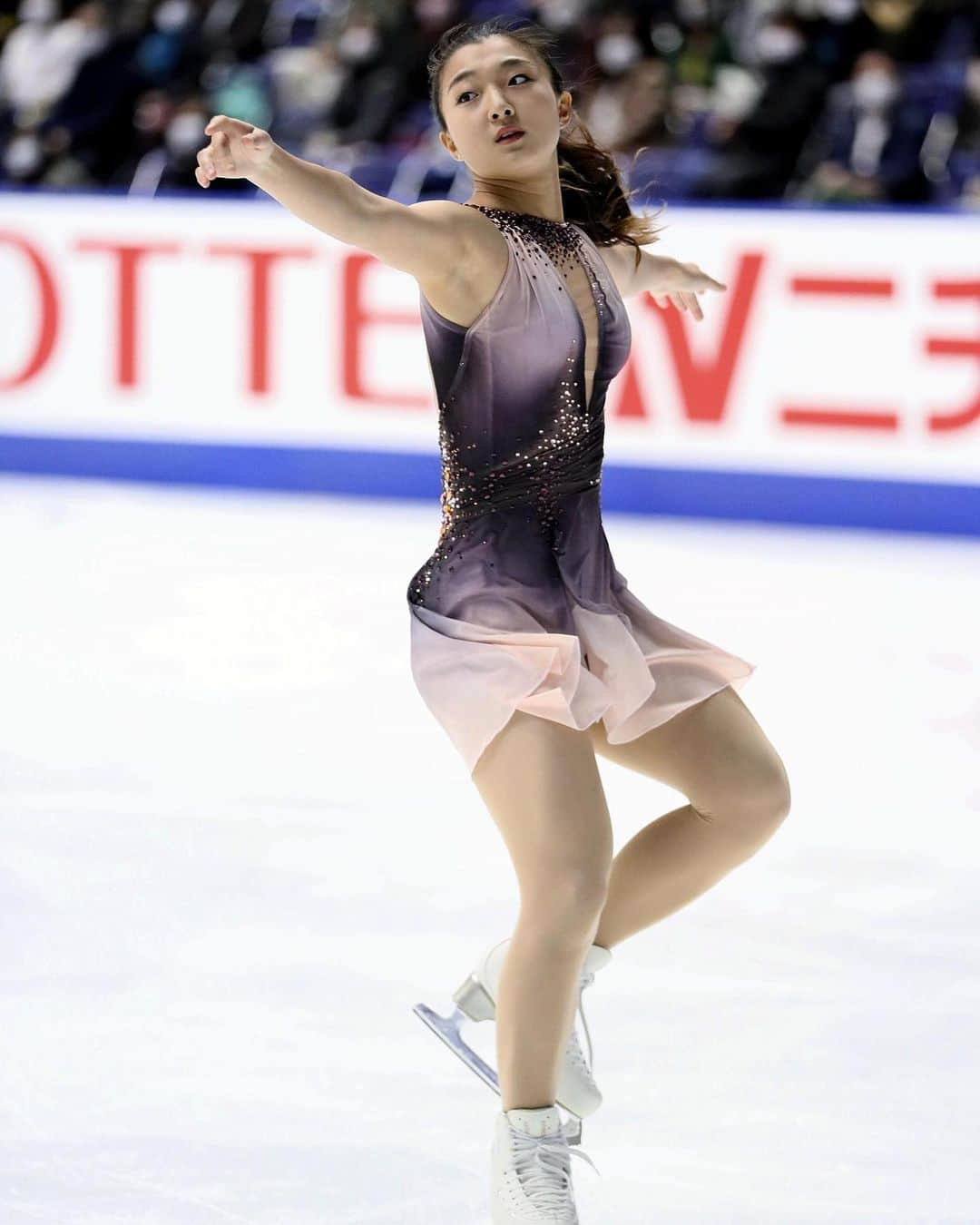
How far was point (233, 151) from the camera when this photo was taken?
227 cm

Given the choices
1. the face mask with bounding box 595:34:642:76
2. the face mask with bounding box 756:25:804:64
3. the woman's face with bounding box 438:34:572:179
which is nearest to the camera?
the woman's face with bounding box 438:34:572:179

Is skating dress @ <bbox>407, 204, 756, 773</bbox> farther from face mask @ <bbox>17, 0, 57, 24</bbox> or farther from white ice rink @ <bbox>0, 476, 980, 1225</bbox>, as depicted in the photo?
face mask @ <bbox>17, 0, 57, 24</bbox>

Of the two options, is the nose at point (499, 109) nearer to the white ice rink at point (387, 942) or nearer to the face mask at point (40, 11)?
the white ice rink at point (387, 942)

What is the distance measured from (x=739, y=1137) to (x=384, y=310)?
242 inches

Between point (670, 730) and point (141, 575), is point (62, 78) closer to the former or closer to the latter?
point (141, 575)

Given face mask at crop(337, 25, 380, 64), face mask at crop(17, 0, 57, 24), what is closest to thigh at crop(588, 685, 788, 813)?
face mask at crop(337, 25, 380, 64)

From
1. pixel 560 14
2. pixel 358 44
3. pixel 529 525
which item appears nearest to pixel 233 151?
pixel 529 525

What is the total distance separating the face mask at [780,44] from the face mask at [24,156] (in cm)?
371

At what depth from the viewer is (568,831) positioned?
7.70ft

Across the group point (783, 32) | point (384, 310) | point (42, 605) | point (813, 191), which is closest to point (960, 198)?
point (813, 191)

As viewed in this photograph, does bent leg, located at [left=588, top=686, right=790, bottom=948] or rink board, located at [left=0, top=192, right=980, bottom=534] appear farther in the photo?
rink board, located at [left=0, top=192, right=980, bottom=534]

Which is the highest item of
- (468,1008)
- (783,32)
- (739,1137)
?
(783,32)

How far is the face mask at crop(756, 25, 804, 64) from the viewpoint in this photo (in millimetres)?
9273

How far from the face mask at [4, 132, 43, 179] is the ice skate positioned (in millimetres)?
8527
